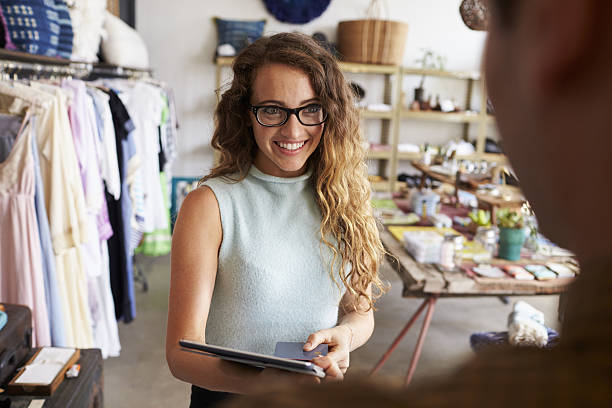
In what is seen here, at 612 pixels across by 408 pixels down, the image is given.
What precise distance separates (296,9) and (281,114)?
490 cm

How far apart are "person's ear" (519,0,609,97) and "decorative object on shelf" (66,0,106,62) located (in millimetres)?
3028

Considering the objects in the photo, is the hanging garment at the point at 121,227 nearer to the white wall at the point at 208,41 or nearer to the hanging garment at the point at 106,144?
the hanging garment at the point at 106,144

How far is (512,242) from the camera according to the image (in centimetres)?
275

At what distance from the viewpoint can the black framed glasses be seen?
1.26m

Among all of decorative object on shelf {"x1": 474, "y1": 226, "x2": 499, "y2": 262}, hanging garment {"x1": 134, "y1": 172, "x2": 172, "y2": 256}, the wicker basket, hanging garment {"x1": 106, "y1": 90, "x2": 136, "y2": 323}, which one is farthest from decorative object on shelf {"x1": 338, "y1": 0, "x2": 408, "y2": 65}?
hanging garment {"x1": 106, "y1": 90, "x2": 136, "y2": 323}

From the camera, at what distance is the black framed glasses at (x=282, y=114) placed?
1.26 m

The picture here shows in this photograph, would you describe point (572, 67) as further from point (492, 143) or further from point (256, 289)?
point (492, 143)

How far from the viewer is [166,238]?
156 inches

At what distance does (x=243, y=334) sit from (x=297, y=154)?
471 mm

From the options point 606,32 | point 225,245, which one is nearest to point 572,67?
point 606,32

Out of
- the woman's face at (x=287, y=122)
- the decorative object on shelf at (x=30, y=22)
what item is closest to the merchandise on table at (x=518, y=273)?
the woman's face at (x=287, y=122)

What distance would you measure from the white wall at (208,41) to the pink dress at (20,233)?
145 inches

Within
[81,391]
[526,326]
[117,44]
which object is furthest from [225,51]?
[81,391]

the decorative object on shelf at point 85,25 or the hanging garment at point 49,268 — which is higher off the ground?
the decorative object on shelf at point 85,25
